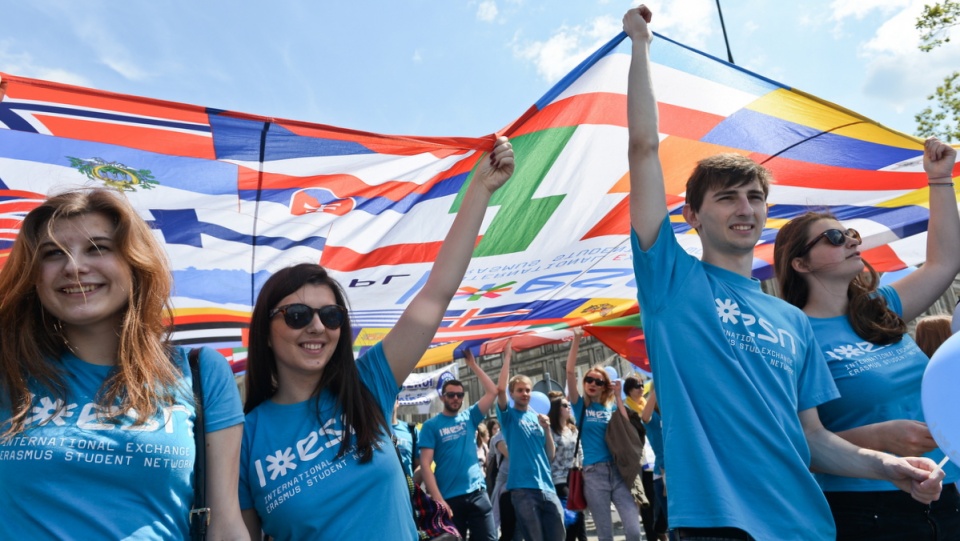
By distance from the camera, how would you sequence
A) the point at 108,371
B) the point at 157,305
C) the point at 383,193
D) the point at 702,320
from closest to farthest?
the point at 108,371 → the point at 157,305 → the point at 702,320 → the point at 383,193

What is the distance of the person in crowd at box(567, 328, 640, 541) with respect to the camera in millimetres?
8094

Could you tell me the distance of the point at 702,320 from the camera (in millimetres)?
2320

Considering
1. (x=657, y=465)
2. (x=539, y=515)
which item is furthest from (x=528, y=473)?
(x=657, y=465)

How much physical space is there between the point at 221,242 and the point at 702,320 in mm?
2870

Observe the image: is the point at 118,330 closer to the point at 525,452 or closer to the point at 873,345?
the point at 873,345

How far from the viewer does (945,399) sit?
2041 mm

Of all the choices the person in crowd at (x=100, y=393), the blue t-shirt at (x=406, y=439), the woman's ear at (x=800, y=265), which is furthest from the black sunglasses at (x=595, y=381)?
the person in crowd at (x=100, y=393)

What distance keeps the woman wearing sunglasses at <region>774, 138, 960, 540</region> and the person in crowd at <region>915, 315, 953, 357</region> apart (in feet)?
2.36

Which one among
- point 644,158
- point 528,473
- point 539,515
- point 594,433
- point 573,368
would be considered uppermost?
point 644,158

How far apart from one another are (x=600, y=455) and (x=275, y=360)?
21.3 ft

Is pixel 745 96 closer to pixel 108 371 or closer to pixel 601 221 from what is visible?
pixel 601 221

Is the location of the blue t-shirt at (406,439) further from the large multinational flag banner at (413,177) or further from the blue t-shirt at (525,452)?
the large multinational flag banner at (413,177)

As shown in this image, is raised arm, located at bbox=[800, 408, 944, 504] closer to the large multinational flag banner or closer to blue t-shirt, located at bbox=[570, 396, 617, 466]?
the large multinational flag banner

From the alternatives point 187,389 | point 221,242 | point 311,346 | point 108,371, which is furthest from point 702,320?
point 221,242
